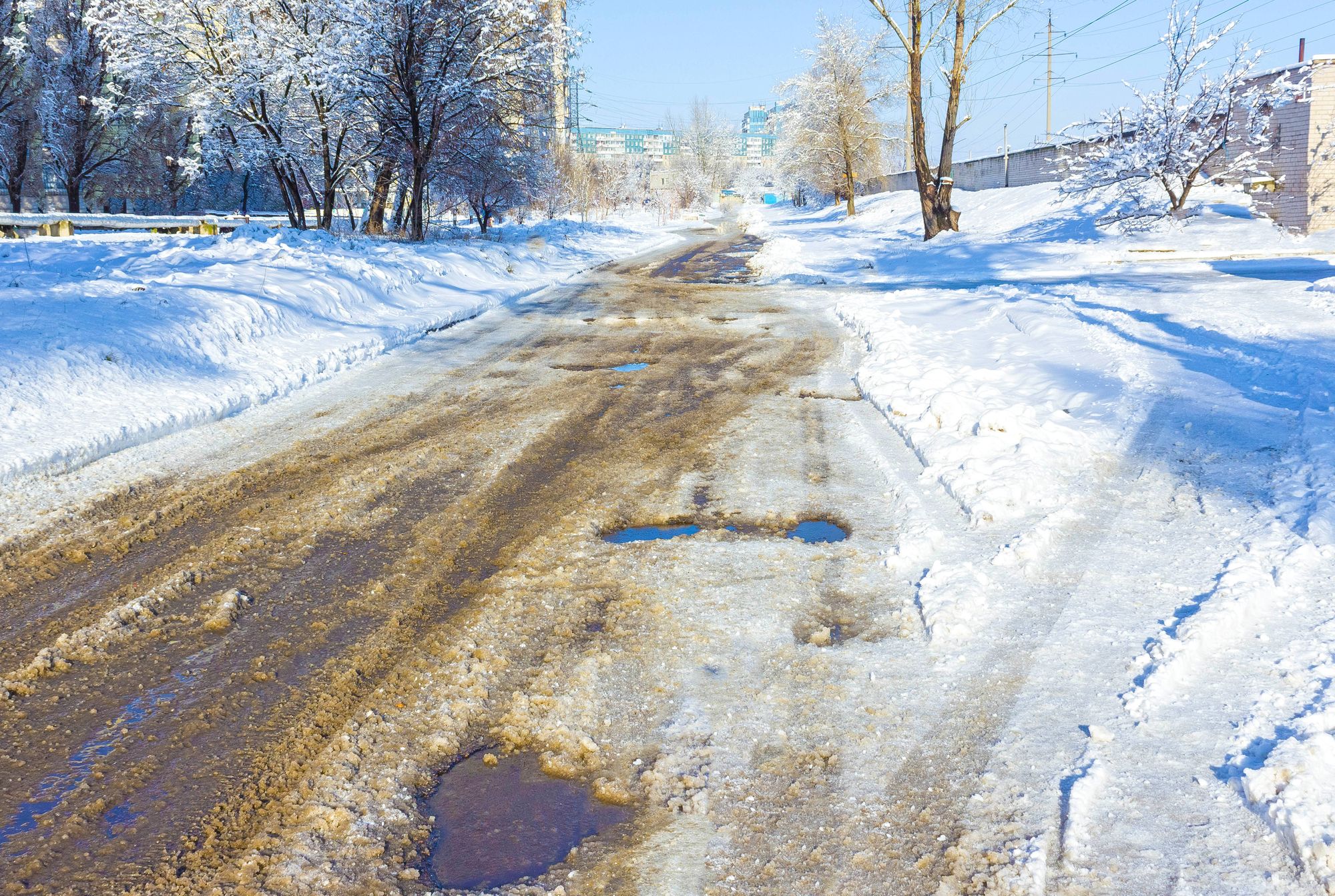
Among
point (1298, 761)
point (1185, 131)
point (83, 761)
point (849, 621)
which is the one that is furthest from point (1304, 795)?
point (1185, 131)

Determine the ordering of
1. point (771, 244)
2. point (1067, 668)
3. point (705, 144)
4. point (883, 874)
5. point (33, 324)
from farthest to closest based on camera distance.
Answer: point (705, 144) → point (771, 244) → point (33, 324) → point (1067, 668) → point (883, 874)

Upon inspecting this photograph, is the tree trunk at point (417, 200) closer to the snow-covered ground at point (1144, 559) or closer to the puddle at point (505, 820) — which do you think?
the snow-covered ground at point (1144, 559)

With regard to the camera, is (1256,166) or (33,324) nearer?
(33,324)

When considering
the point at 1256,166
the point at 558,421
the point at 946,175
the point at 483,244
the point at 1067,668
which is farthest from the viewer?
the point at 483,244

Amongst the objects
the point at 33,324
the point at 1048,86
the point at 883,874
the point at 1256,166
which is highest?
the point at 1048,86

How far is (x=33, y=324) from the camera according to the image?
27.3 ft

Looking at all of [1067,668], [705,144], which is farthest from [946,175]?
[705,144]

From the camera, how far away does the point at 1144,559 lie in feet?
14.4

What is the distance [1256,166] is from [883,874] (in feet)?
81.9

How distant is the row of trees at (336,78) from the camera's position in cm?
2086

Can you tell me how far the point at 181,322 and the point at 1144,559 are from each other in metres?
9.16

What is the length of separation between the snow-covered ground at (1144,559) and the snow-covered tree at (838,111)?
49088mm

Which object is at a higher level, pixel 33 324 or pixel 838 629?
pixel 33 324

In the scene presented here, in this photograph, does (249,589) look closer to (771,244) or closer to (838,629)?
(838,629)
